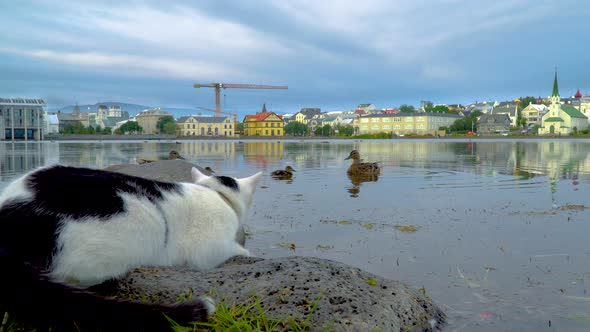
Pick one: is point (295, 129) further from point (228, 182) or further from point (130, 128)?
point (228, 182)

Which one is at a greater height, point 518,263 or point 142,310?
point 142,310

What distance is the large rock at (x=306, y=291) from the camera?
3.10 m

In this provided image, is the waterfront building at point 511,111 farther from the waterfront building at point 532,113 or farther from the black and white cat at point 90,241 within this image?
the black and white cat at point 90,241

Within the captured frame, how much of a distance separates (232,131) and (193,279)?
183 metres

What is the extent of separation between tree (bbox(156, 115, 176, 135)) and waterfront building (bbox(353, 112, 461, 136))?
235 ft

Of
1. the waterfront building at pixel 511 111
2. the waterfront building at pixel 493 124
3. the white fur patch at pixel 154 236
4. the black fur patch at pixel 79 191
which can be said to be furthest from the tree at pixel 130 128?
the black fur patch at pixel 79 191

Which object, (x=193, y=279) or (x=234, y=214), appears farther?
(x=234, y=214)

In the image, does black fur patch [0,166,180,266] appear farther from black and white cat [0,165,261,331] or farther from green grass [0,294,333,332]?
green grass [0,294,333,332]

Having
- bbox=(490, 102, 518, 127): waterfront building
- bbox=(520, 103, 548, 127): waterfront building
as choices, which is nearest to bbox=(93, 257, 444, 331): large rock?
bbox=(490, 102, 518, 127): waterfront building

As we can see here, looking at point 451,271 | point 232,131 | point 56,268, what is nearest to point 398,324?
point 56,268

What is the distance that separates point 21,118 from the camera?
119125mm

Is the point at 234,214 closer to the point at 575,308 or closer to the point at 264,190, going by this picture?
the point at 575,308

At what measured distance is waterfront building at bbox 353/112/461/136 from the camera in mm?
181575

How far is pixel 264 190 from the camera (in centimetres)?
1462
